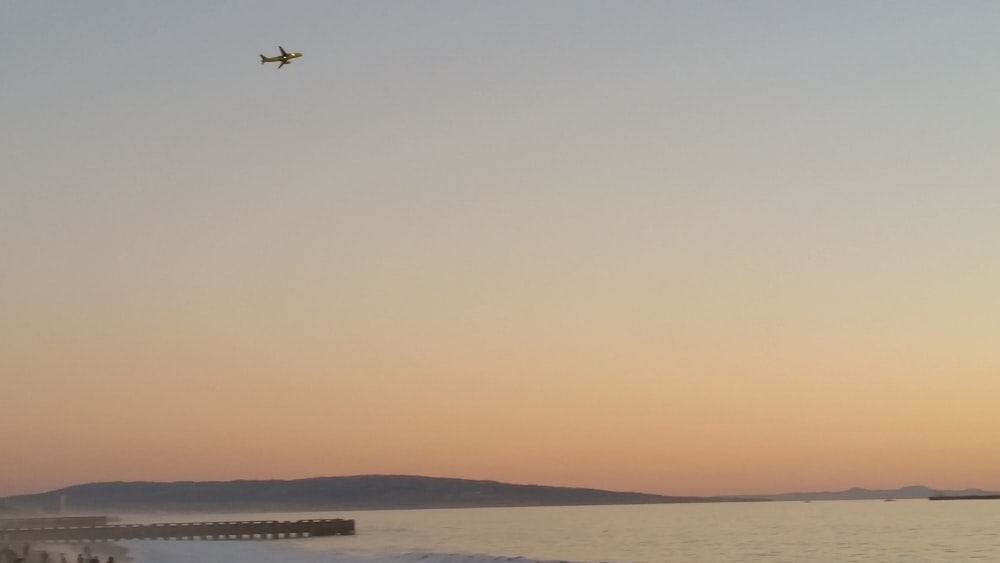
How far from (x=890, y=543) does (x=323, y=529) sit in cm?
4306

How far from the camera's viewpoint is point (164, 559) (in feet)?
209

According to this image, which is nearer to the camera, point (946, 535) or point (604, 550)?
point (604, 550)

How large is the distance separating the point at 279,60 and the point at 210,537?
5040 cm

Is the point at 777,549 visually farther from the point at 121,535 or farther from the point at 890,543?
the point at 121,535

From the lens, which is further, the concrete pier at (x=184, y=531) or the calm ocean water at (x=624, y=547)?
the concrete pier at (x=184, y=531)

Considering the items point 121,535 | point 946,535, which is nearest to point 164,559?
point 121,535

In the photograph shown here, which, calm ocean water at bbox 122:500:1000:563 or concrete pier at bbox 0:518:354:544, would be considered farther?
concrete pier at bbox 0:518:354:544

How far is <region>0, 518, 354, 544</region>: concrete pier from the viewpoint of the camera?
7938 cm

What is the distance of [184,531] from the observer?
87.6 m

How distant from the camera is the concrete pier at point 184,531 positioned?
7938 centimetres

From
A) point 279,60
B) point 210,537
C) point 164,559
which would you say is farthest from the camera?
point 210,537

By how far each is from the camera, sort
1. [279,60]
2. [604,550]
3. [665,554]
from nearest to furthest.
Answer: [279,60]
[665,554]
[604,550]

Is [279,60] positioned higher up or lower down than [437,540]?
higher up

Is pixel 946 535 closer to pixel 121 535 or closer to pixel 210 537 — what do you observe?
pixel 210 537
